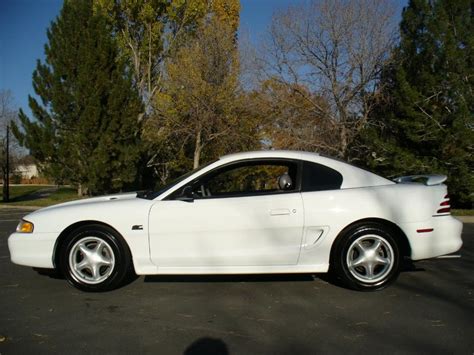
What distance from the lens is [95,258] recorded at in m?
4.62

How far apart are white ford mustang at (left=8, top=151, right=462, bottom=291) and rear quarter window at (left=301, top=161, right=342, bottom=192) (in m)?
0.01

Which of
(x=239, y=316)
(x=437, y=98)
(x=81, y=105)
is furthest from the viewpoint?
(x=81, y=105)

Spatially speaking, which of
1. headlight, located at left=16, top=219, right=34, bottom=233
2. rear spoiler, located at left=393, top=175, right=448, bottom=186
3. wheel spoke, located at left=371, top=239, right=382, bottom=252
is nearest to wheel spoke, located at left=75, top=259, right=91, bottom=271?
headlight, located at left=16, top=219, right=34, bottom=233

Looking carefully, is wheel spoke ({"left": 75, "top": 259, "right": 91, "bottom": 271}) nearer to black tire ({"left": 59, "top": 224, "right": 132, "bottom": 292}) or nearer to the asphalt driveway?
black tire ({"left": 59, "top": 224, "right": 132, "bottom": 292})

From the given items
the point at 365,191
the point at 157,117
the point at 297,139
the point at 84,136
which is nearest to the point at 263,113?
the point at 297,139

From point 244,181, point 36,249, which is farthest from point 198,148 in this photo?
point 36,249

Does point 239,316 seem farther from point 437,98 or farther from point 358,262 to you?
point 437,98

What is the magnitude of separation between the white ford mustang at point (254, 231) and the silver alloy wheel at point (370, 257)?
10 mm

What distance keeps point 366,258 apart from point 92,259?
2.86 meters

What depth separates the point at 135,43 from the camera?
27.8 metres

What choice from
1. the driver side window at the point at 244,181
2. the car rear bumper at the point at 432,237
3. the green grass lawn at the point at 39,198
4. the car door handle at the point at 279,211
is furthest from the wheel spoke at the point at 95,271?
the green grass lawn at the point at 39,198

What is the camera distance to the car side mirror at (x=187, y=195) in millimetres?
4594

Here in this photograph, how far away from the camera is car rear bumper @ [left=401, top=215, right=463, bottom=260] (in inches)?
183

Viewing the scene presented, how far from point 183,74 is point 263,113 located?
4443 millimetres
